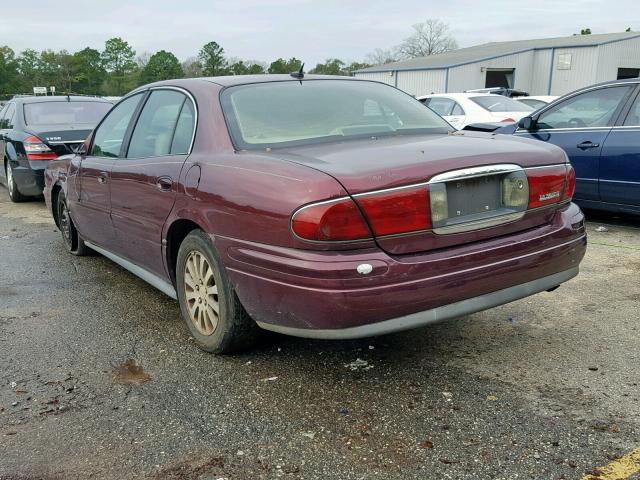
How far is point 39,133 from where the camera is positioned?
869 centimetres

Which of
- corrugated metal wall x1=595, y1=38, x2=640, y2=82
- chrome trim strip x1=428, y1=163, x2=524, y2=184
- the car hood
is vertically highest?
corrugated metal wall x1=595, y1=38, x2=640, y2=82

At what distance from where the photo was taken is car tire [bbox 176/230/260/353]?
3.33 metres

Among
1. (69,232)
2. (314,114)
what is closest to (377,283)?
(314,114)

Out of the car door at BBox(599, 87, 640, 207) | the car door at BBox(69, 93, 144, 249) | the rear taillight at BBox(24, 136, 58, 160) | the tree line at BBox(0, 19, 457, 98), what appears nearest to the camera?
the car door at BBox(69, 93, 144, 249)

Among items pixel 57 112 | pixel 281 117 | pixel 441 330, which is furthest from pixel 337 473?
pixel 57 112

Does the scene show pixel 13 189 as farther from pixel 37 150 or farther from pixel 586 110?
pixel 586 110

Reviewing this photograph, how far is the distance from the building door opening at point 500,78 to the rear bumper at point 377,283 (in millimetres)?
37362

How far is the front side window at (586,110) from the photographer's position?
6.62 meters

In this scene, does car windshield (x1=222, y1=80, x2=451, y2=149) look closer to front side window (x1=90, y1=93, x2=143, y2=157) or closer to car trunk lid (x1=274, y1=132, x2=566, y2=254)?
car trunk lid (x1=274, y1=132, x2=566, y2=254)

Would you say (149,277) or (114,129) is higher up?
(114,129)

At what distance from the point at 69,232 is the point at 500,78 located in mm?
37350

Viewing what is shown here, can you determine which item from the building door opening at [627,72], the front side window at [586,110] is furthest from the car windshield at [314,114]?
the building door opening at [627,72]

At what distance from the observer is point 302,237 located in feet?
9.07

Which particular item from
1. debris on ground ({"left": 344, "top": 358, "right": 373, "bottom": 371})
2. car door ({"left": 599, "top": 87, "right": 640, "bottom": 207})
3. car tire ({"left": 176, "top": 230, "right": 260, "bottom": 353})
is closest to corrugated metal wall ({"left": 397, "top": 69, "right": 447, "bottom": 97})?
car door ({"left": 599, "top": 87, "right": 640, "bottom": 207})
